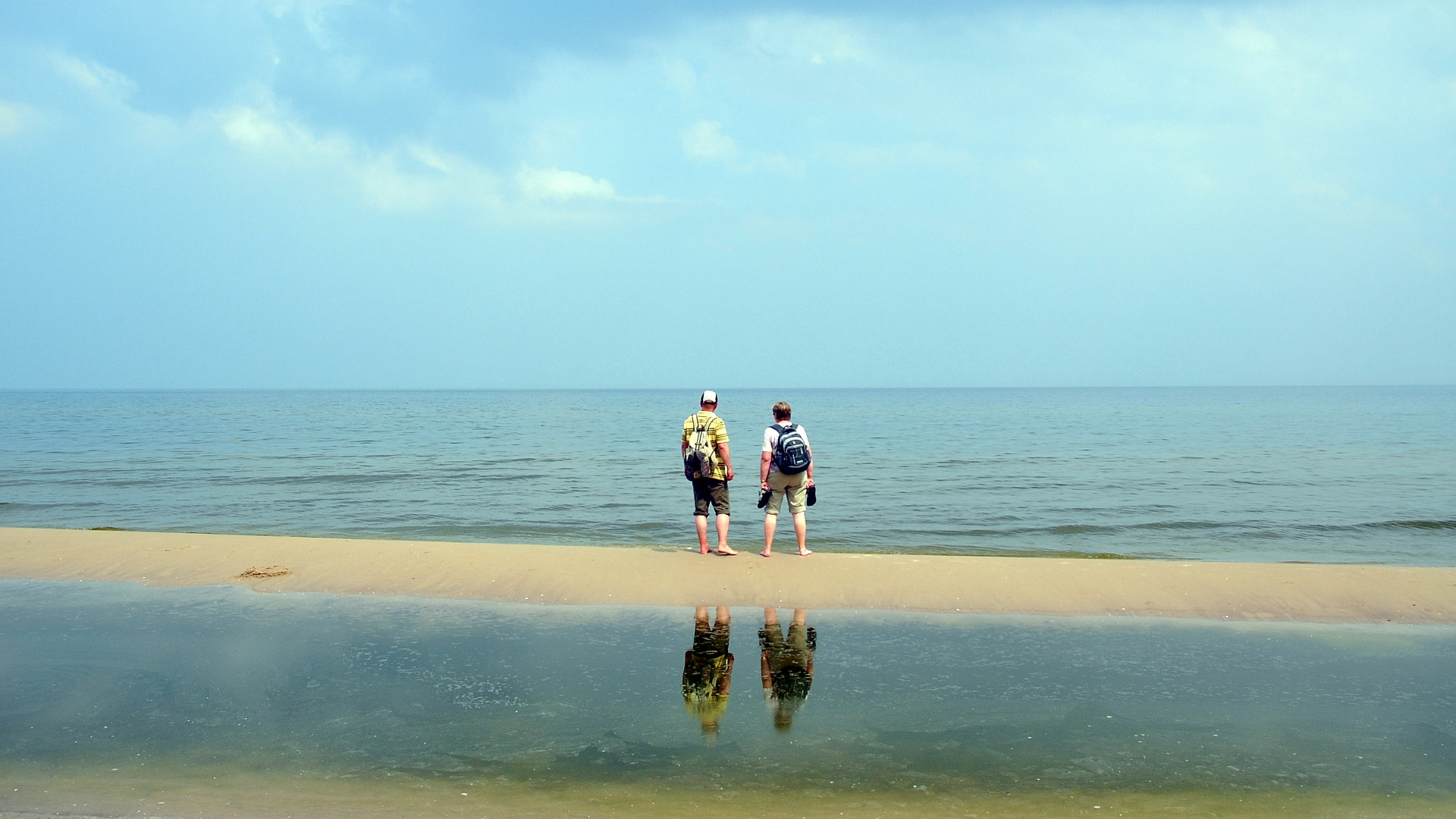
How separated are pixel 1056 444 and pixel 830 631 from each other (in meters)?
32.5

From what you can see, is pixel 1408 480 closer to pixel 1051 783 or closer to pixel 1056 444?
pixel 1056 444

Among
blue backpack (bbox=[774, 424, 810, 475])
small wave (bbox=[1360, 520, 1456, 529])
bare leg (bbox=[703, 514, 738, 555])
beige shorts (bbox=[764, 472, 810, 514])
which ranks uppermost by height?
blue backpack (bbox=[774, 424, 810, 475])

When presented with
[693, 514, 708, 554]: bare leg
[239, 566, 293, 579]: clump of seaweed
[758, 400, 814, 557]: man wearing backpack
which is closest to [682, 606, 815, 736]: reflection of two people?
[758, 400, 814, 557]: man wearing backpack

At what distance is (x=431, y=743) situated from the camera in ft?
16.5

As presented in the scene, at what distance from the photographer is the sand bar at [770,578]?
8461mm

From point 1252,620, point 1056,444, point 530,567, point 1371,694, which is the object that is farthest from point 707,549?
point 1056,444

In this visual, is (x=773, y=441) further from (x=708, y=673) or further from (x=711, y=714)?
(x=711, y=714)

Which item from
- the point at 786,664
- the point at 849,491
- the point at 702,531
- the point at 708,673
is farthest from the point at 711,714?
the point at 849,491

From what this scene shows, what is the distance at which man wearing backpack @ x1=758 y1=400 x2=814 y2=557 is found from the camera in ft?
33.6

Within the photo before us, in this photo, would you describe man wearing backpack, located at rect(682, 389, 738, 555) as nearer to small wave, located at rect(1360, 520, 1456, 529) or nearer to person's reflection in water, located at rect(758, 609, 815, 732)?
person's reflection in water, located at rect(758, 609, 815, 732)

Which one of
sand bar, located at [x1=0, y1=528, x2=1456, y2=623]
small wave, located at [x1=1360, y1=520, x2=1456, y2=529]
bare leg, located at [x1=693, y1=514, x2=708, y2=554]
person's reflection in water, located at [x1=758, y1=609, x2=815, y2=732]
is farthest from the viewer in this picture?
small wave, located at [x1=1360, y1=520, x2=1456, y2=529]

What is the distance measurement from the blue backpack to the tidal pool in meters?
2.40

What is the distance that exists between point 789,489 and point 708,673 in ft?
Answer: 14.2

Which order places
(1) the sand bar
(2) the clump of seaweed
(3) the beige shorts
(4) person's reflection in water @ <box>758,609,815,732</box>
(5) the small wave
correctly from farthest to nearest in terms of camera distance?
(5) the small wave → (3) the beige shorts → (2) the clump of seaweed → (1) the sand bar → (4) person's reflection in water @ <box>758,609,815,732</box>
